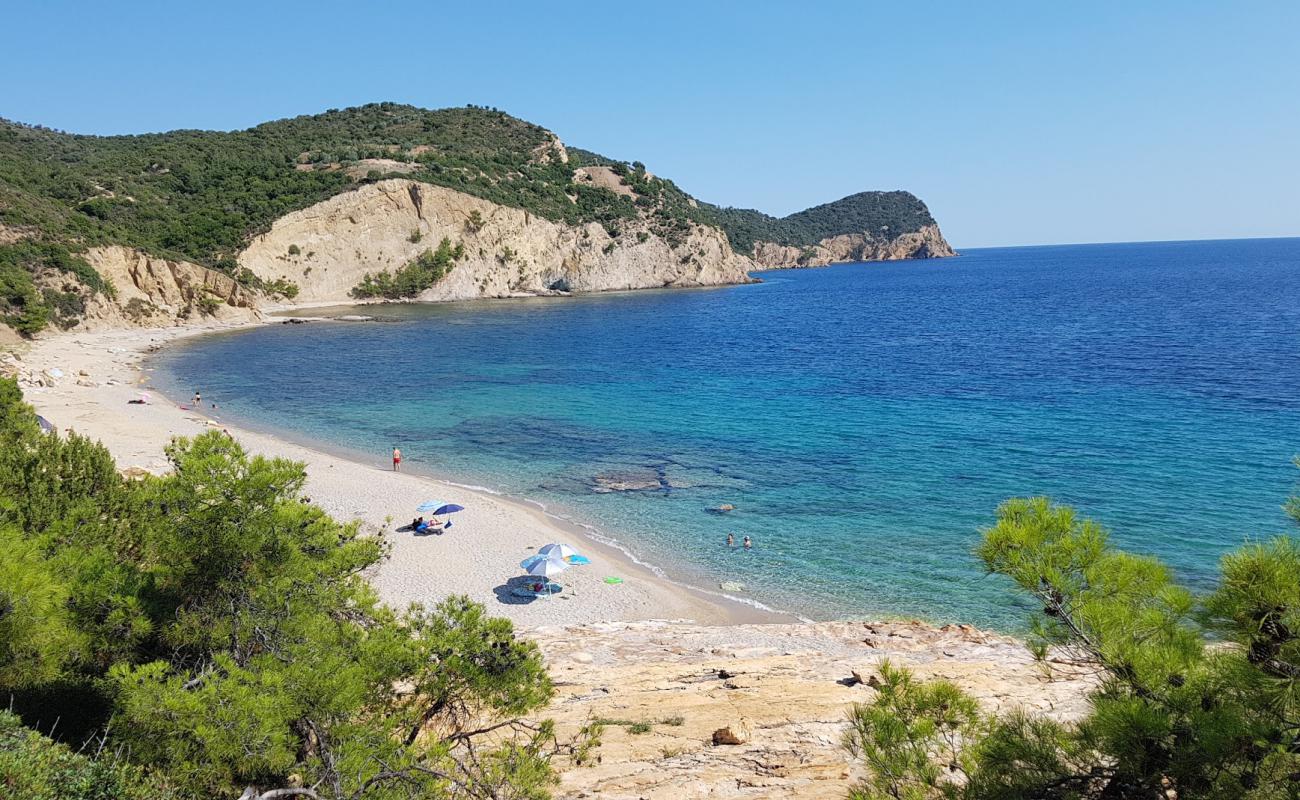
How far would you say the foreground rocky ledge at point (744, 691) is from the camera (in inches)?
327

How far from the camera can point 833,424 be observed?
3356 centimetres

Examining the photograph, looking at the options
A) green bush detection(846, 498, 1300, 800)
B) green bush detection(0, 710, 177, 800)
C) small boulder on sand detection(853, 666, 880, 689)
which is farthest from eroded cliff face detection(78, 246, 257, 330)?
green bush detection(846, 498, 1300, 800)

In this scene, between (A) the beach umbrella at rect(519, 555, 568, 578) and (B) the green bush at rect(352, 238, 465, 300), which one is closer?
(A) the beach umbrella at rect(519, 555, 568, 578)

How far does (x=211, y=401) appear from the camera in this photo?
39.1 metres

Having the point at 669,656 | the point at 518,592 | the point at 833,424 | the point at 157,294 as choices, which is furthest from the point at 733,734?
the point at 157,294

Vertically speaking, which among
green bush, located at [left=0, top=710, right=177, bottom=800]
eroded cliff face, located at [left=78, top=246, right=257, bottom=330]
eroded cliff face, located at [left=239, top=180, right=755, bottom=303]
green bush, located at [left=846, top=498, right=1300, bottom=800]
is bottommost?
green bush, located at [left=0, top=710, right=177, bottom=800]

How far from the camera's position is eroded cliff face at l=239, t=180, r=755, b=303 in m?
87.6

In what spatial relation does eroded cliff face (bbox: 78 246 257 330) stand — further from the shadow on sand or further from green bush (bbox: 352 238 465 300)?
the shadow on sand

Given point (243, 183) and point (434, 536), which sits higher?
point (243, 183)

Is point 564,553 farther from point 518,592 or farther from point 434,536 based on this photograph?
point 434,536

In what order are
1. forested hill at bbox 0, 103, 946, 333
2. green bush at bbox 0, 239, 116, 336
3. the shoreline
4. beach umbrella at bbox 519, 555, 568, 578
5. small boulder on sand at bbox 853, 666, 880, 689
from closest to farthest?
the shoreline
small boulder on sand at bbox 853, 666, 880, 689
beach umbrella at bbox 519, 555, 568, 578
green bush at bbox 0, 239, 116, 336
forested hill at bbox 0, 103, 946, 333

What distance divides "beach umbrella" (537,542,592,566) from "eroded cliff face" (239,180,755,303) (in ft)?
257

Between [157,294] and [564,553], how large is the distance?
67.1m

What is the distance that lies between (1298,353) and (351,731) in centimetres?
5796
